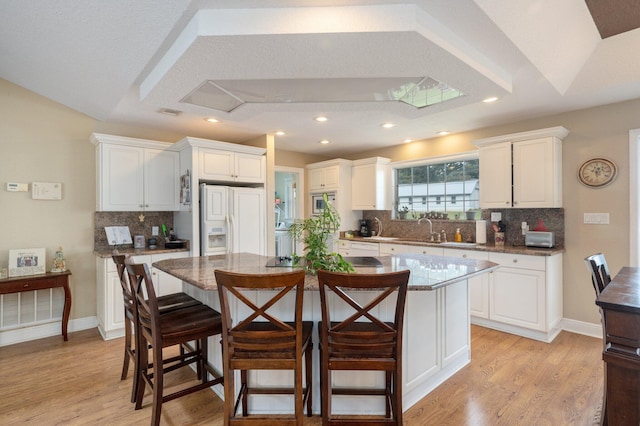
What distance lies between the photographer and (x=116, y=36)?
6.84 ft

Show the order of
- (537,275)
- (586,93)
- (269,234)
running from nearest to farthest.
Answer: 1. (586,93)
2. (537,275)
3. (269,234)

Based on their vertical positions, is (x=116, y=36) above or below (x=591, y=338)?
above

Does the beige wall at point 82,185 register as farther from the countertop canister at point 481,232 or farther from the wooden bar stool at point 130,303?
the wooden bar stool at point 130,303

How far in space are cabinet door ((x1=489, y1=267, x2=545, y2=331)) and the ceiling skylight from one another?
2.08 metres

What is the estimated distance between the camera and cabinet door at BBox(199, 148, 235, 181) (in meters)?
3.79

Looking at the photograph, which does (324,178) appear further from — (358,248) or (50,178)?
(50,178)

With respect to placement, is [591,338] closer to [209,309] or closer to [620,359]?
[620,359]

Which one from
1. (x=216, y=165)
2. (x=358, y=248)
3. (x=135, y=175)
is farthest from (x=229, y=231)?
(x=358, y=248)

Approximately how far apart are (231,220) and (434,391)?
2792 mm

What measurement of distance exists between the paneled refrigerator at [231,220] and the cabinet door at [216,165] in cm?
14

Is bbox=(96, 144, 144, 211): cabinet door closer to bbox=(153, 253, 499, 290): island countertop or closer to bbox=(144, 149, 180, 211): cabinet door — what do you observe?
bbox=(144, 149, 180, 211): cabinet door

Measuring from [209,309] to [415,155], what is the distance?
3.89 metres

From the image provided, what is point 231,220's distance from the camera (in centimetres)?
391

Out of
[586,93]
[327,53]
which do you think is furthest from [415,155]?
[327,53]
